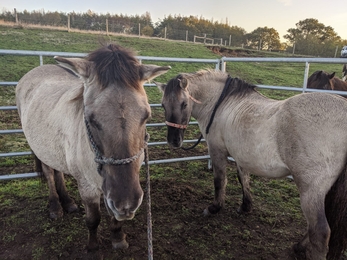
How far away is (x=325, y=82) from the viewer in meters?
5.98

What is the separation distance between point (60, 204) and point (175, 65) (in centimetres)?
1347

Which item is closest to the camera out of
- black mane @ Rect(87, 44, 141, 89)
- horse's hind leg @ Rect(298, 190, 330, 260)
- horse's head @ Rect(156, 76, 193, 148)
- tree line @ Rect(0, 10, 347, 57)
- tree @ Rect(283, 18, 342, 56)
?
black mane @ Rect(87, 44, 141, 89)

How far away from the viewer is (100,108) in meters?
1.65

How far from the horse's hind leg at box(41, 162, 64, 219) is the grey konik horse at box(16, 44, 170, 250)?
85 centimetres

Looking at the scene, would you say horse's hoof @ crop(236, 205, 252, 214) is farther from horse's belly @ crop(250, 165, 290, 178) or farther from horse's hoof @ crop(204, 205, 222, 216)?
horse's belly @ crop(250, 165, 290, 178)

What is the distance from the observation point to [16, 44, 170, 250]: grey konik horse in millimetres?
1591

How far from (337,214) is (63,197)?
A: 3.23m

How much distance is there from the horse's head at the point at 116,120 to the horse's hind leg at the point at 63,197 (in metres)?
1.95

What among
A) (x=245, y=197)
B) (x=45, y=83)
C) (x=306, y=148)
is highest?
(x=45, y=83)

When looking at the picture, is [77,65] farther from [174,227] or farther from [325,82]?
[325,82]

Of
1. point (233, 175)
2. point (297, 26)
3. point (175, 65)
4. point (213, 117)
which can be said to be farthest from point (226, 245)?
point (297, 26)

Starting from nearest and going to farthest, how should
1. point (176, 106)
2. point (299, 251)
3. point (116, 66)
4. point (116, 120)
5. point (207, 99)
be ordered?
point (116, 120)
point (116, 66)
point (299, 251)
point (176, 106)
point (207, 99)

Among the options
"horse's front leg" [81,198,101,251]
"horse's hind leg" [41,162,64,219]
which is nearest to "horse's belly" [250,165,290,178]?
"horse's front leg" [81,198,101,251]

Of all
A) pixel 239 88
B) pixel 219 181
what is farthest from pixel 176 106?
pixel 219 181
